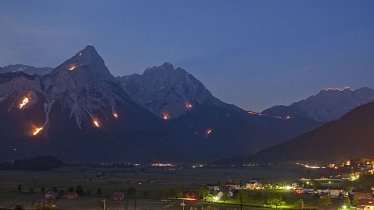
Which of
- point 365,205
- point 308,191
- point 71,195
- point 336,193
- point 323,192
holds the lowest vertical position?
point 365,205

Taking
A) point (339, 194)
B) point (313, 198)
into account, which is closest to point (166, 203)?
point (313, 198)

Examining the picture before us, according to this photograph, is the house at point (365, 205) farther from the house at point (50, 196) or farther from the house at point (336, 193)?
the house at point (50, 196)

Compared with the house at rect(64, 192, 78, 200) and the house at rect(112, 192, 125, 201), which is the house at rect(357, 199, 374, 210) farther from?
the house at rect(64, 192, 78, 200)

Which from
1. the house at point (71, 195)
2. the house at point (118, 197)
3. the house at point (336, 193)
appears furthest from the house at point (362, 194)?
the house at point (71, 195)

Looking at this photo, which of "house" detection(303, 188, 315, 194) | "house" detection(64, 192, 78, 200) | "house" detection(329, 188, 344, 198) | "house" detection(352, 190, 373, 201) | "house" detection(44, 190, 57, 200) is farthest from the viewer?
"house" detection(303, 188, 315, 194)

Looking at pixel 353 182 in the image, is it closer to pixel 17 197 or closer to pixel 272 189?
pixel 272 189

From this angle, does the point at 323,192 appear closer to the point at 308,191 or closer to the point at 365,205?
the point at 308,191

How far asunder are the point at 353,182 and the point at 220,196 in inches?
1655

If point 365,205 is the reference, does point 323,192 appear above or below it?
above

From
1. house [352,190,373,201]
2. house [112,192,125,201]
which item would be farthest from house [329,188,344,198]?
house [112,192,125,201]

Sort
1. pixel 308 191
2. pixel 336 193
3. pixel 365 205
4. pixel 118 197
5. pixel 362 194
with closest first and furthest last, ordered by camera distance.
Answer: pixel 365 205, pixel 362 194, pixel 118 197, pixel 336 193, pixel 308 191

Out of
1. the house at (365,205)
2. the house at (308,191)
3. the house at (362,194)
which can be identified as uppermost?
the house at (308,191)

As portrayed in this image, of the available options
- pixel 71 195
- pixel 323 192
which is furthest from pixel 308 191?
pixel 71 195

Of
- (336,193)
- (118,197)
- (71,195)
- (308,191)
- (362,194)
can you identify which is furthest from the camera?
(308,191)
